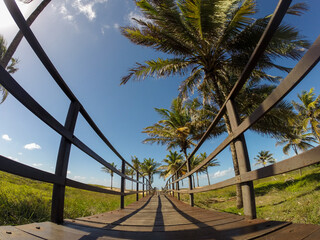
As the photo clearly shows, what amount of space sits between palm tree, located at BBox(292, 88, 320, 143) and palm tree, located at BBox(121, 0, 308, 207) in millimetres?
13422

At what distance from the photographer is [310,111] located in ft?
56.0

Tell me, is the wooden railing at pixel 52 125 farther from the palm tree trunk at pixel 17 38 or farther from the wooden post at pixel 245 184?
the palm tree trunk at pixel 17 38

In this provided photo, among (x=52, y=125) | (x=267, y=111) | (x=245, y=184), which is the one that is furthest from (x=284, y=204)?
(x=52, y=125)

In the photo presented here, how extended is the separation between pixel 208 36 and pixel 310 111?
62.7 ft

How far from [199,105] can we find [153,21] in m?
6.21

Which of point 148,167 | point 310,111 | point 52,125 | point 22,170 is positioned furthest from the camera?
point 148,167

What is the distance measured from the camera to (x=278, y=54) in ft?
18.0

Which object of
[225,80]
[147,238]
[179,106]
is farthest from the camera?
[179,106]

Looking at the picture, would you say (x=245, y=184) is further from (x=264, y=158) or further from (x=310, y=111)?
(x=264, y=158)

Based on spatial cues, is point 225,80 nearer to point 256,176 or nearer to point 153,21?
point 153,21

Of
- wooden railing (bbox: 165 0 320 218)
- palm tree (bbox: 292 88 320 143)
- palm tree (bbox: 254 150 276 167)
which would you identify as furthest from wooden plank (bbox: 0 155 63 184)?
palm tree (bbox: 254 150 276 167)

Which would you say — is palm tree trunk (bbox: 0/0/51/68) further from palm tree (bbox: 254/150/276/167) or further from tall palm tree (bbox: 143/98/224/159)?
palm tree (bbox: 254/150/276/167)

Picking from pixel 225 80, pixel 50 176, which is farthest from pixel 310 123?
pixel 50 176

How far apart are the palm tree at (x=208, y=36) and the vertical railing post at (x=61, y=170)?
466 cm
